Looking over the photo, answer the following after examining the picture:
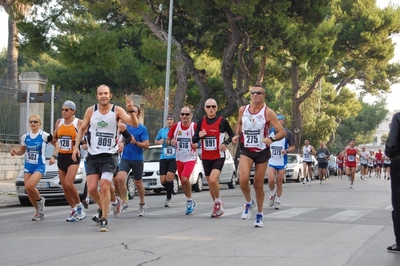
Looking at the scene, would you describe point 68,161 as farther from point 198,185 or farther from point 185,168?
point 198,185

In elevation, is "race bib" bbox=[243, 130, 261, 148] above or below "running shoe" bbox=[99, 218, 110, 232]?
above

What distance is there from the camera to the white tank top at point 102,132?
10781mm

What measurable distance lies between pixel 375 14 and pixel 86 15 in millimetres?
26393

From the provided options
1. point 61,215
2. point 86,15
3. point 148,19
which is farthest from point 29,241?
point 148,19

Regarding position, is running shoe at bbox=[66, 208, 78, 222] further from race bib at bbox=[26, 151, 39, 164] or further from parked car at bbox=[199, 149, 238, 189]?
parked car at bbox=[199, 149, 238, 189]

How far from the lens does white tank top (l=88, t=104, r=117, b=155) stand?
10.8 m

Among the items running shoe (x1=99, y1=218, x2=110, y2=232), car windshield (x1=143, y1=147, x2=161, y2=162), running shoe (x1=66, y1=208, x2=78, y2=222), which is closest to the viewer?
running shoe (x1=99, y1=218, x2=110, y2=232)

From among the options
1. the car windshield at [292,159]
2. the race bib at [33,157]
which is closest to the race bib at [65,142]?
the race bib at [33,157]

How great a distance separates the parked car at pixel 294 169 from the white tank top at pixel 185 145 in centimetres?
2204

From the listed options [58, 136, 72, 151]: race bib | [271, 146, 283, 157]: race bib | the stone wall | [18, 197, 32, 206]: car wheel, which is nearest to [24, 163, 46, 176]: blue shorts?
[58, 136, 72, 151]: race bib

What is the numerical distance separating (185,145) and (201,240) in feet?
14.3

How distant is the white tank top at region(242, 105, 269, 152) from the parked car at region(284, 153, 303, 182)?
79.4 feet

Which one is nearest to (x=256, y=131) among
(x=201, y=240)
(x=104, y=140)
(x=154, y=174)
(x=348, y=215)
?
(x=104, y=140)

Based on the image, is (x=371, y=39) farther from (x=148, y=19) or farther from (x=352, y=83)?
(x=148, y=19)
